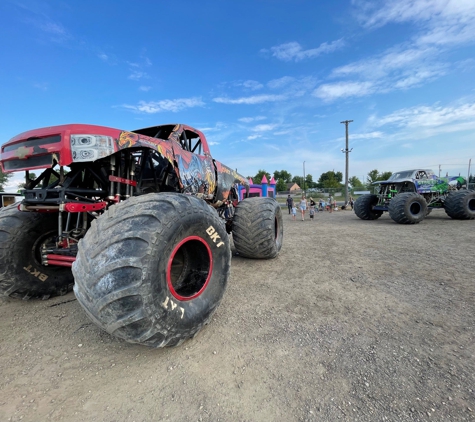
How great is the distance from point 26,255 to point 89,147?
5.25 feet

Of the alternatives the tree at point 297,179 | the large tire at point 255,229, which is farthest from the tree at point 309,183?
the large tire at point 255,229

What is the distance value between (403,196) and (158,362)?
433 inches

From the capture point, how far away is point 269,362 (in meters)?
2.00

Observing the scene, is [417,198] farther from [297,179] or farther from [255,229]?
[297,179]

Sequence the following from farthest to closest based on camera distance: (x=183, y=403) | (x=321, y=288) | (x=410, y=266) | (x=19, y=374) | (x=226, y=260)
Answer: (x=410, y=266) → (x=321, y=288) → (x=226, y=260) → (x=19, y=374) → (x=183, y=403)

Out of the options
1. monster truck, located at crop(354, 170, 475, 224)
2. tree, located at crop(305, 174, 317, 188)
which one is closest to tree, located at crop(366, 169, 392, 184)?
tree, located at crop(305, 174, 317, 188)

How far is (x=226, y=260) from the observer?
262 centimetres

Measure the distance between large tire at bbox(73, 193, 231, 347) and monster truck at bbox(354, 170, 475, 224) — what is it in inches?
405

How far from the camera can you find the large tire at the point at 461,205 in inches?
433

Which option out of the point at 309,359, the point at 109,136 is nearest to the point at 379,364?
the point at 309,359

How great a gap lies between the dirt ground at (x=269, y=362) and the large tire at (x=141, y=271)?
1.03 feet

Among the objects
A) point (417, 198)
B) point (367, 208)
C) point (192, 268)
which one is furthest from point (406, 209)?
point (192, 268)

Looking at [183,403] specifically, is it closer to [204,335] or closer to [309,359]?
[204,335]

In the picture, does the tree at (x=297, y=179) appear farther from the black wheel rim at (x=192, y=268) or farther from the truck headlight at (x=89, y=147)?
the truck headlight at (x=89, y=147)
